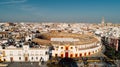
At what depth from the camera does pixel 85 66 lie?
45344mm

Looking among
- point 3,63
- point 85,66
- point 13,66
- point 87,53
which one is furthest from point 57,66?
point 87,53

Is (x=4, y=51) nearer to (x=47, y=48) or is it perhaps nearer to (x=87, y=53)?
(x=47, y=48)

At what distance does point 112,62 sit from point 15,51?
75.9 ft

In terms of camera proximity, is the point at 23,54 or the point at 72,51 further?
the point at 72,51

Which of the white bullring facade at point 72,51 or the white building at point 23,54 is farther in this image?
the white bullring facade at point 72,51

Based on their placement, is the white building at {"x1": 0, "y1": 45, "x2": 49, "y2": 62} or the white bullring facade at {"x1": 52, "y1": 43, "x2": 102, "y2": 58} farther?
the white bullring facade at {"x1": 52, "y1": 43, "x2": 102, "y2": 58}

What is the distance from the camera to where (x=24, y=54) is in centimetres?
4941

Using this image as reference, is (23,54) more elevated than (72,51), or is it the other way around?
(23,54)

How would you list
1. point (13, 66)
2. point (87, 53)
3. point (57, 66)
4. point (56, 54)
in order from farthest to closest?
1. point (87, 53)
2. point (56, 54)
3. point (13, 66)
4. point (57, 66)

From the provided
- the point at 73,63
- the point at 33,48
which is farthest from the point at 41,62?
the point at 73,63

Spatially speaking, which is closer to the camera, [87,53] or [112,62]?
[112,62]

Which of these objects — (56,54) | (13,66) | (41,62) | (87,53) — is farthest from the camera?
(87,53)

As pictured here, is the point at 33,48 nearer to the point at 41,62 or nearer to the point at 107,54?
the point at 41,62

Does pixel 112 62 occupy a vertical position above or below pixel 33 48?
below
